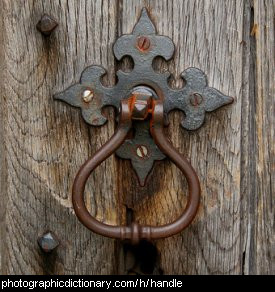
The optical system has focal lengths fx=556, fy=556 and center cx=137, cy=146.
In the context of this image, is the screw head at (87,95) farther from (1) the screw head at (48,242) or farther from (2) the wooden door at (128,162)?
(1) the screw head at (48,242)

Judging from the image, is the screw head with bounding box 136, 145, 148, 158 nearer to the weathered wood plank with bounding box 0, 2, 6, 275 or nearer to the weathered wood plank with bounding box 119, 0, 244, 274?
the weathered wood plank with bounding box 119, 0, 244, 274

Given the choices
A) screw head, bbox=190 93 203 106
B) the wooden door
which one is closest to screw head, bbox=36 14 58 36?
the wooden door

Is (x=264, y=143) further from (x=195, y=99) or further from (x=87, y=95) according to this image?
(x=87, y=95)

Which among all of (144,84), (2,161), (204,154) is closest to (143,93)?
(144,84)

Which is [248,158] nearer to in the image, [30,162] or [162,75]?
[162,75]

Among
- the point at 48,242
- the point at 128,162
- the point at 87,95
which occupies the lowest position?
the point at 48,242
